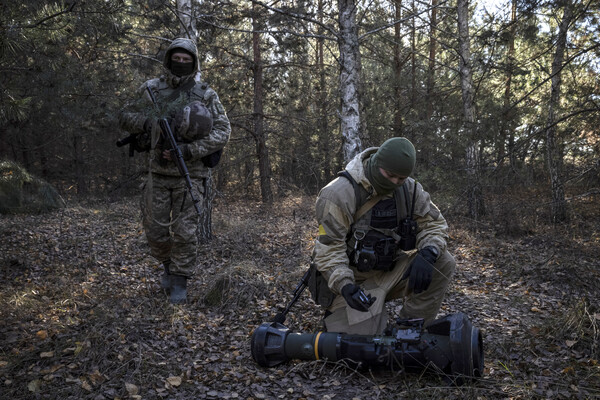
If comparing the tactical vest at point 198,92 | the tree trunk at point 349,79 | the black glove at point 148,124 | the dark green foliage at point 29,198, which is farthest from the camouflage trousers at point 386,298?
the dark green foliage at point 29,198

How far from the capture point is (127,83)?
11164 millimetres

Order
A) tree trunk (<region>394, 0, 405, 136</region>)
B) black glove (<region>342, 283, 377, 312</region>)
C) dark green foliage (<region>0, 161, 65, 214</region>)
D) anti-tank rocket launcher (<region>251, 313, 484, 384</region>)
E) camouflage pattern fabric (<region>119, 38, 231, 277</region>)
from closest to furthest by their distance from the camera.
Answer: anti-tank rocket launcher (<region>251, 313, 484, 384</region>)
black glove (<region>342, 283, 377, 312</region>)
camouflage pattern fabric (<region>119, 38, 231, 277</region>)
dark green foliage (<region>0, 161, 65, 214</region>)
tree trunk (<region>394, 0, 405, 136</region>)

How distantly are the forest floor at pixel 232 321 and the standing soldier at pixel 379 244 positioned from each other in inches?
21.5

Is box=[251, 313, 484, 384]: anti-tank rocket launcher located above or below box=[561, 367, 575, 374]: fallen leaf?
above

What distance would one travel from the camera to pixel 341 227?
3.34 m

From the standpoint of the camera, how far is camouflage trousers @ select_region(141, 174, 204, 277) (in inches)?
176

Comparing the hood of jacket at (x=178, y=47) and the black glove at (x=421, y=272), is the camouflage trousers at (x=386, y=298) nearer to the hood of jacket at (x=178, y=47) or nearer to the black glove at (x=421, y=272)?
the black glove at (x=421, y=272)

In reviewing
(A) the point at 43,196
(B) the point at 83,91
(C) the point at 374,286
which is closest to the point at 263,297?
(C) the point at 374,286

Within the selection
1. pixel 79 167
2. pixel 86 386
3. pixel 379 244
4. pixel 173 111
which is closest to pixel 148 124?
pixel 173 111

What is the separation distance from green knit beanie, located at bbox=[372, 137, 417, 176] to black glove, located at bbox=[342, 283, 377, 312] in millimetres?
925

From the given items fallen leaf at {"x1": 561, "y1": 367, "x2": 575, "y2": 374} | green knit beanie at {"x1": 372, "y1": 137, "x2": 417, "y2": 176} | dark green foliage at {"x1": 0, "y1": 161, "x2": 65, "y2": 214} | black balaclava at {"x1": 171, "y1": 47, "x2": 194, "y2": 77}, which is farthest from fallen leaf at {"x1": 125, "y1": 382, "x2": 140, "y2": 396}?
dark green foliage at {"x1": 0, "y1": 161, "x2": 65, "y2": 214}

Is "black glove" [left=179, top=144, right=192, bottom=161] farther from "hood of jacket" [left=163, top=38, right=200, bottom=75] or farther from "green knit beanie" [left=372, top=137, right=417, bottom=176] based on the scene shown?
"green knit beanie" [left=372, top=137, right=417, bottom=176]

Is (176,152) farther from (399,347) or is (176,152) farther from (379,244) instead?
(399,347)

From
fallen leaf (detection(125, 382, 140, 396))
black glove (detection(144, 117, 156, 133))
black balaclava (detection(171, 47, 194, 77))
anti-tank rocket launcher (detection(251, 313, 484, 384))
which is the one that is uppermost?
black balaclava (detection(171, 47, 194, 77))
